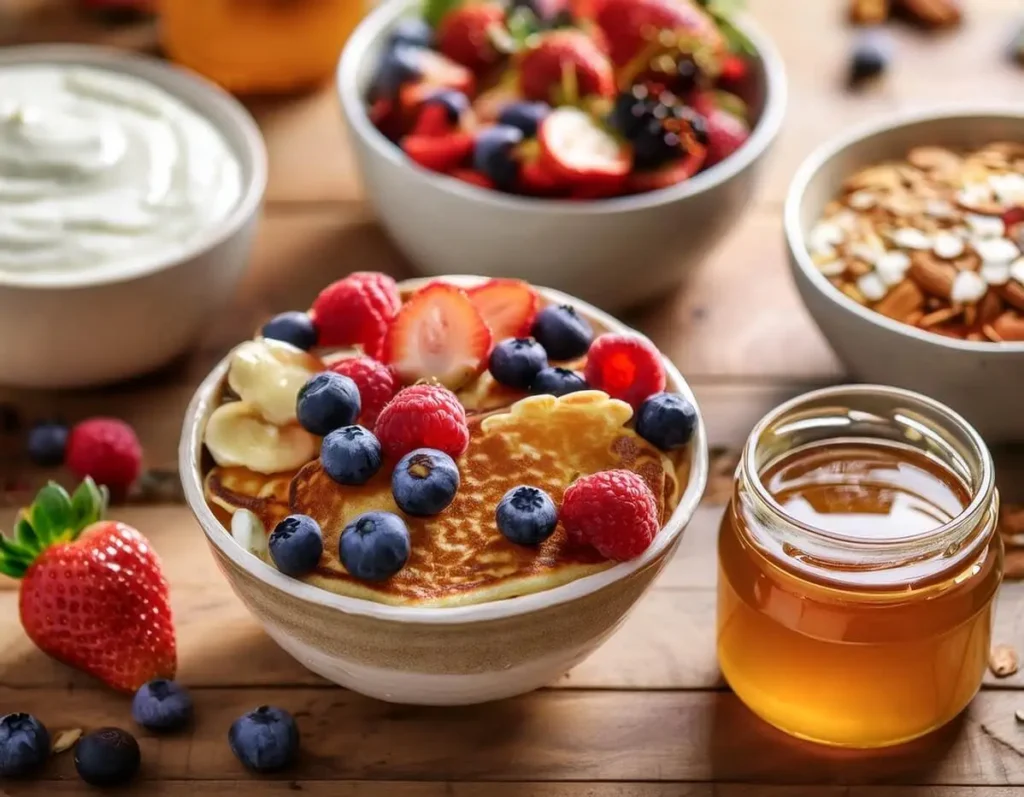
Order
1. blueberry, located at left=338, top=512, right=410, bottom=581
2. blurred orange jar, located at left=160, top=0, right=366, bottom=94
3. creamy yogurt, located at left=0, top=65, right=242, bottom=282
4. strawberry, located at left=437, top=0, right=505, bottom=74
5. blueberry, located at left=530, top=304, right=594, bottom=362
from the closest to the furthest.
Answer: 1. blueberry, located at left=338, top=512, right=410, bottom=581
2. blueberry, located at left=530, top=304, right=594, bottom=362
3. creamy yogurt, located at left=0, top=65, right=242, bottom=282
4. strawberry, located at left=437, top=0, right=505, bottom=74
5. blurred orange jar, located at left=160, top=0, right=366, bottom=94

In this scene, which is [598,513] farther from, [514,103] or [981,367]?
[514,103]

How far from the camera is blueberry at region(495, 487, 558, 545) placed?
3.65ft

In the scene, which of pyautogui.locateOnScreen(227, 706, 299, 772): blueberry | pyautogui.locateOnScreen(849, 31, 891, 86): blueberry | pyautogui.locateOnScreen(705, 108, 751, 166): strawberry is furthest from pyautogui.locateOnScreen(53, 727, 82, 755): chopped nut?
pyautogui.locateOnScreen(849, 31, 891, 86): blueberry

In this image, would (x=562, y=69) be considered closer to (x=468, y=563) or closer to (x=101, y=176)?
(x=101, y=176)

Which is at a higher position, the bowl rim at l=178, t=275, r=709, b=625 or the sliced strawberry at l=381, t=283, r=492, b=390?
the sliced strawberry at l=381, t=283, r=492, b=390

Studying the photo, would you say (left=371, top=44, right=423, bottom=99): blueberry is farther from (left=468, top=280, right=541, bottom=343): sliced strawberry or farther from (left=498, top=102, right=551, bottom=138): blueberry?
(left=468, top=280, right=541, bottom=343): sliced strawberry

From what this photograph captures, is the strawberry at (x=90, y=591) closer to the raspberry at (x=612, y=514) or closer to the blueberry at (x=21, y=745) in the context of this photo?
the blueberry at (x=21, y=745)

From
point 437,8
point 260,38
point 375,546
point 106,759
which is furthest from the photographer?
point 260,38

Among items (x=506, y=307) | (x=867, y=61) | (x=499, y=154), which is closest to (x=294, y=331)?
(x=506, y=307)

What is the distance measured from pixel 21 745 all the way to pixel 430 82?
0.91 m

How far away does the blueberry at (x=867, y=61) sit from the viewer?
208cm

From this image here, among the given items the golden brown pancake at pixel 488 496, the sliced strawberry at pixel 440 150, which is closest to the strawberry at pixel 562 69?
the sliced strawberry at pixel 440 150

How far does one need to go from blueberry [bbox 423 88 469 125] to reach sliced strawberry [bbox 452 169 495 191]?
2.6 inches

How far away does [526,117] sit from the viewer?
5.36 feet
